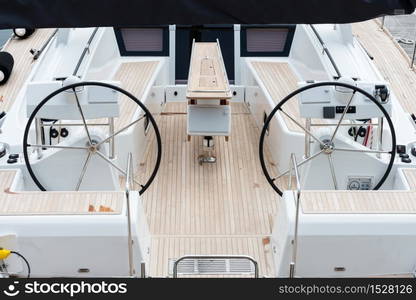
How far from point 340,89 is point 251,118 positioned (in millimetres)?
1599

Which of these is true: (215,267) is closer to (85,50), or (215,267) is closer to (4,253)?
(4,253)

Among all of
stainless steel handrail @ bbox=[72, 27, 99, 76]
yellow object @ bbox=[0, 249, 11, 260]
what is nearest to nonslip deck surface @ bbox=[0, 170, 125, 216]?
yellow object @ bbox=[0, 249, 11, 260]

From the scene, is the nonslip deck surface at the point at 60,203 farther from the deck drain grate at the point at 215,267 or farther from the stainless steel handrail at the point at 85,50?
the stainless steel handrail at the point at 85,50

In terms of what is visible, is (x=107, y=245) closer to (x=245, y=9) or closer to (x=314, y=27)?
(x=245, y=9)

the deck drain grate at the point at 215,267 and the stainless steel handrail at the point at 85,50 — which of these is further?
the stainless steel handrail at the point at 85,50

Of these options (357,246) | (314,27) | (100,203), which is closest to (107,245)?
(100,203)

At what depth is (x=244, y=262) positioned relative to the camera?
2658 millimetres

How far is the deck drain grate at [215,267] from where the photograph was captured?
8.38ft

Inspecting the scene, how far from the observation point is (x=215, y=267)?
8.52ft

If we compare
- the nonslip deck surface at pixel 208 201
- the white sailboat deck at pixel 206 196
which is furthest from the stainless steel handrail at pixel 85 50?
the nonslip deck surface at pixel 208 201

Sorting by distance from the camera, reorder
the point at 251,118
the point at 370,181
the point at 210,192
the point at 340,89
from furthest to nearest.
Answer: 1. the point at 251,118
2. the point at 210,192
3. the point at 370,181
4. the point at 340,89

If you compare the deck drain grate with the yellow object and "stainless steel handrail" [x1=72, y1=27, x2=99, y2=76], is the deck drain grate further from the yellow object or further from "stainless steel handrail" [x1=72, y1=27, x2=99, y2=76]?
"stainless steel handrail" [x1=72, y1=27, x2=99, y2=76]

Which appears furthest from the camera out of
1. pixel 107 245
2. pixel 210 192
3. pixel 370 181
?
pixel 210 192

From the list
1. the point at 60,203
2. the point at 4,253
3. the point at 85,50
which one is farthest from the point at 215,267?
the point at 85,50
